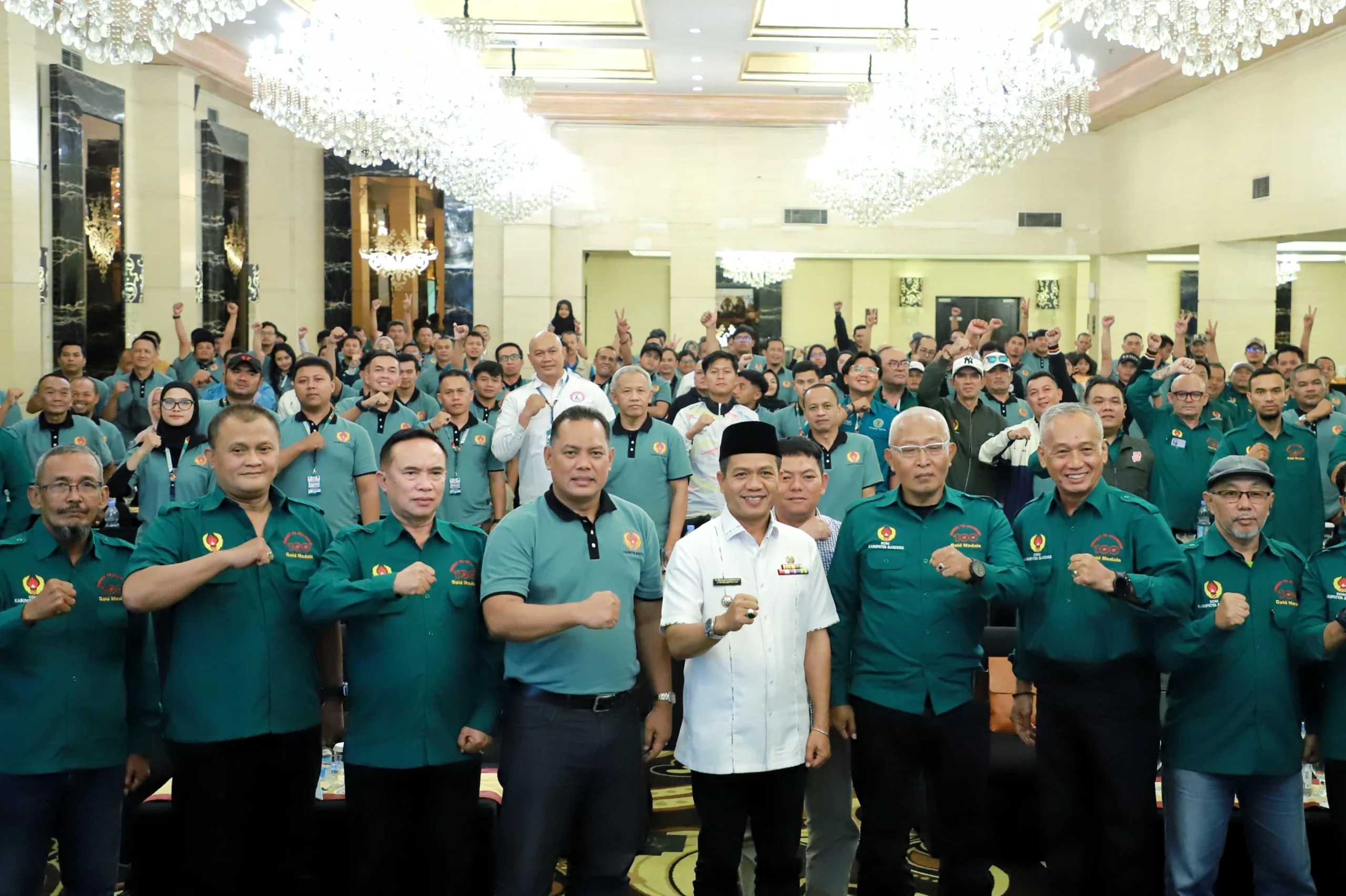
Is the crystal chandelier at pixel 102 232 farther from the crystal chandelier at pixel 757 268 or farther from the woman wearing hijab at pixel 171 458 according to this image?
the crystal chandelier at pixel 757 268

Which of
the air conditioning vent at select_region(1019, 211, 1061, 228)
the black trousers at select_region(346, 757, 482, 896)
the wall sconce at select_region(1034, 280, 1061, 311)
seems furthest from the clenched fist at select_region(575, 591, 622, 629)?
the wall sconce at select_region(1034, 280, 1061, 311)

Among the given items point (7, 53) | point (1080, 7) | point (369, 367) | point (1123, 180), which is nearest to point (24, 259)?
point (7, 53)

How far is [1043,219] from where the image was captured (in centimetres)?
1833

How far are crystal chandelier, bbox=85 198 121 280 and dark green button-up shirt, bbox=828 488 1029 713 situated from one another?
1112cm

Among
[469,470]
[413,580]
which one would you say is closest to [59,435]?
[469,470]

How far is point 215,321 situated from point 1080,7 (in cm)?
1189

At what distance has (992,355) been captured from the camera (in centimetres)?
799

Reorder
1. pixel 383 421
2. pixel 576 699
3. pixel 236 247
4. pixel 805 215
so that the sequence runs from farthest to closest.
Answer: pixel 805 215
pixel 236 247
pixel 383 421
pixel 576 699

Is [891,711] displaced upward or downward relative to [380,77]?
downward

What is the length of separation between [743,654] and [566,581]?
53 centimetres

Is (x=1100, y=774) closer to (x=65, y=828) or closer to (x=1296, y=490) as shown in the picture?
(x=65, y=828)

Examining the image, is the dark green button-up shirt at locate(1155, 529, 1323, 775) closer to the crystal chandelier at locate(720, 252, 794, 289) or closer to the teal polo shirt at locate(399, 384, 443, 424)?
the teal polo shirt at locate(399, 384, 443, 424)

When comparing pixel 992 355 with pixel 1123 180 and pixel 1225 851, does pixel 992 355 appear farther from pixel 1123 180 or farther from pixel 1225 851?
pixel 1123 180

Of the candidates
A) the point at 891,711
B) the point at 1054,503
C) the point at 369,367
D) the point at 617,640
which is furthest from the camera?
the point at 369,367
